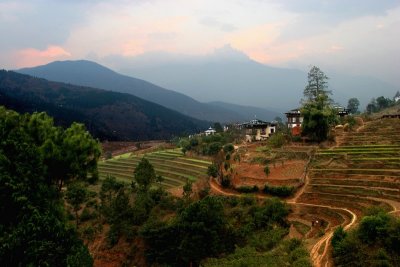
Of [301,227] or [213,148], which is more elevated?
[213,148]

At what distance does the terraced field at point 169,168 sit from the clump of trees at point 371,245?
2622cm

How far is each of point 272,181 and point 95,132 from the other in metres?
87.4

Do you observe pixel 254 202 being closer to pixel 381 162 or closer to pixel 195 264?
pixel 195 264

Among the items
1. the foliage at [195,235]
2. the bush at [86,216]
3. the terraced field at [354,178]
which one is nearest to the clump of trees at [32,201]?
the foliage at [195,235]

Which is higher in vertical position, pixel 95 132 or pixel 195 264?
pixel 95 132

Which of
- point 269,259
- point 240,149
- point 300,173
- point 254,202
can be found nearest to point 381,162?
point 300,173

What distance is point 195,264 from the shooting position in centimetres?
2452

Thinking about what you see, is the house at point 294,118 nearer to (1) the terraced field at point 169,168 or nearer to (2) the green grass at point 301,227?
(1) the terraced field at point 169,168

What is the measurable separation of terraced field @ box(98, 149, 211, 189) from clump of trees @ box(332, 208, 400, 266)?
86.0 feet

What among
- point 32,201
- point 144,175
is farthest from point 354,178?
point 32,201

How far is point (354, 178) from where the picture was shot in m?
32.5

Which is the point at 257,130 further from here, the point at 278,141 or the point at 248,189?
the point at 248,189

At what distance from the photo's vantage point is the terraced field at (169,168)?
4525 cm

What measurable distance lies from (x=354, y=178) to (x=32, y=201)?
2494 centimetres
